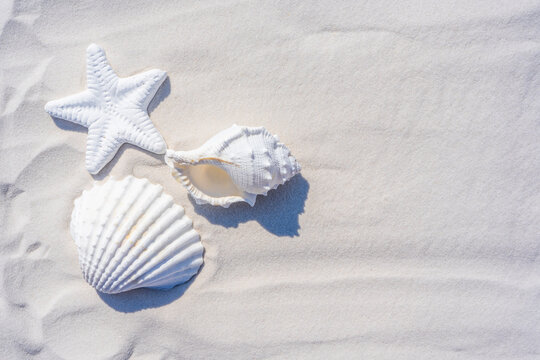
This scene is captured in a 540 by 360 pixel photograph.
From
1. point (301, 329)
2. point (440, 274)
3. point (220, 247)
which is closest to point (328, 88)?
point (220, 247)

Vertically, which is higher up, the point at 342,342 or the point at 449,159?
the point at 449,159

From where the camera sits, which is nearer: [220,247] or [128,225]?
[128,225]

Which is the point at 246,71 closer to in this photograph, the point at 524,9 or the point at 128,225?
the point at 128,225

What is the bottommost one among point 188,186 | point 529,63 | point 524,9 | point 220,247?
point 220,247

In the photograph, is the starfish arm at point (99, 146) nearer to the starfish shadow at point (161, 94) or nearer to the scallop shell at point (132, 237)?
the scallop shell at point (132, 237)

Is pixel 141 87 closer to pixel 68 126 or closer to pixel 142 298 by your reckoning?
pixel 68 126

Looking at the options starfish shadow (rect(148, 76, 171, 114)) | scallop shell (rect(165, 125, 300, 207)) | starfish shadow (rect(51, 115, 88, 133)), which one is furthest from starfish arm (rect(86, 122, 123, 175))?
scallop shell (rect(165, 125, 300, 207))

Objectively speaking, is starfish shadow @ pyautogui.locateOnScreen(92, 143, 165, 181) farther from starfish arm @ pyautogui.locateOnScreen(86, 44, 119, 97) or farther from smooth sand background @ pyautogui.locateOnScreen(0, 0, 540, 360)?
starfish arm @ pyautogui.locateOnScreen(86, 44, 119, 97)
